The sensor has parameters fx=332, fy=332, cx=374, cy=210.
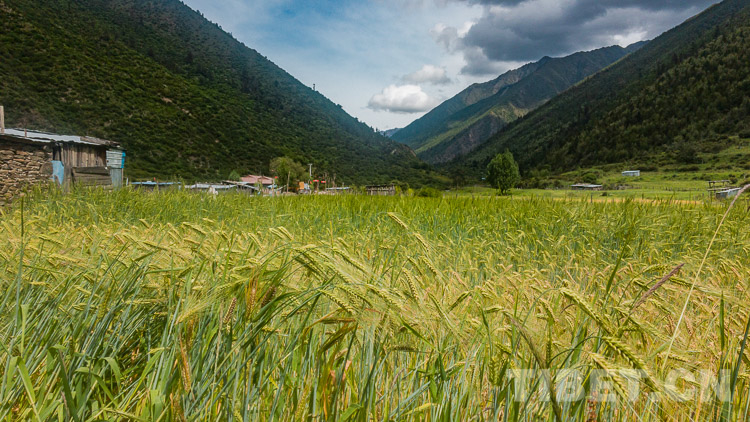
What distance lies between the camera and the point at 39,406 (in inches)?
37.5

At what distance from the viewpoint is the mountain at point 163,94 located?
4838 cm

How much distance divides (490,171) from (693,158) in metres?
39.4

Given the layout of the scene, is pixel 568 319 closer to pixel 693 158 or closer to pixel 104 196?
pixel 104 196

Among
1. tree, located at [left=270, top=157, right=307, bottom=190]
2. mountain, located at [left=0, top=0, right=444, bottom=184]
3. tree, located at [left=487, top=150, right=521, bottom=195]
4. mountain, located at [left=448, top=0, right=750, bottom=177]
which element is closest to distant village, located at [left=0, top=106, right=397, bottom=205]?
mountain, located at [left=0, top=0, right=444, bottom=184]

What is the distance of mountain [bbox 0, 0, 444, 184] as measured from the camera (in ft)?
159

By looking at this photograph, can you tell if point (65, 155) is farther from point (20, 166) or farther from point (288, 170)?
point (288, 170)

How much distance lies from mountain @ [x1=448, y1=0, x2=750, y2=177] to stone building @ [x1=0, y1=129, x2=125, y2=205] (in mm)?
94993

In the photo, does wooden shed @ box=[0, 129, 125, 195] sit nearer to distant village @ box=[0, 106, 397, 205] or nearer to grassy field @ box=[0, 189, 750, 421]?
distant village @ box=[0, 106, 397, 205]

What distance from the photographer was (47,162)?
11.8 m

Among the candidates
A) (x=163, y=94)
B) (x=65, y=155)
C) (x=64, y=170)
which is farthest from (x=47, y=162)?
(x=163, y=94)

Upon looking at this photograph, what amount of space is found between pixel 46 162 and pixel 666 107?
12810cm

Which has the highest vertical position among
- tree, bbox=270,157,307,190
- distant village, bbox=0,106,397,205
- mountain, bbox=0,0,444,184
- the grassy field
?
mountain, bbox=0,0,444,184

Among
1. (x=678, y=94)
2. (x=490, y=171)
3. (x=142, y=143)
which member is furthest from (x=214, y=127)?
(x=678, y=94)

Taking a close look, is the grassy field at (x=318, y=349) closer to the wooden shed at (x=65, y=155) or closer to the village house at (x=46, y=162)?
the wooden shed at (x=65, y=155)
